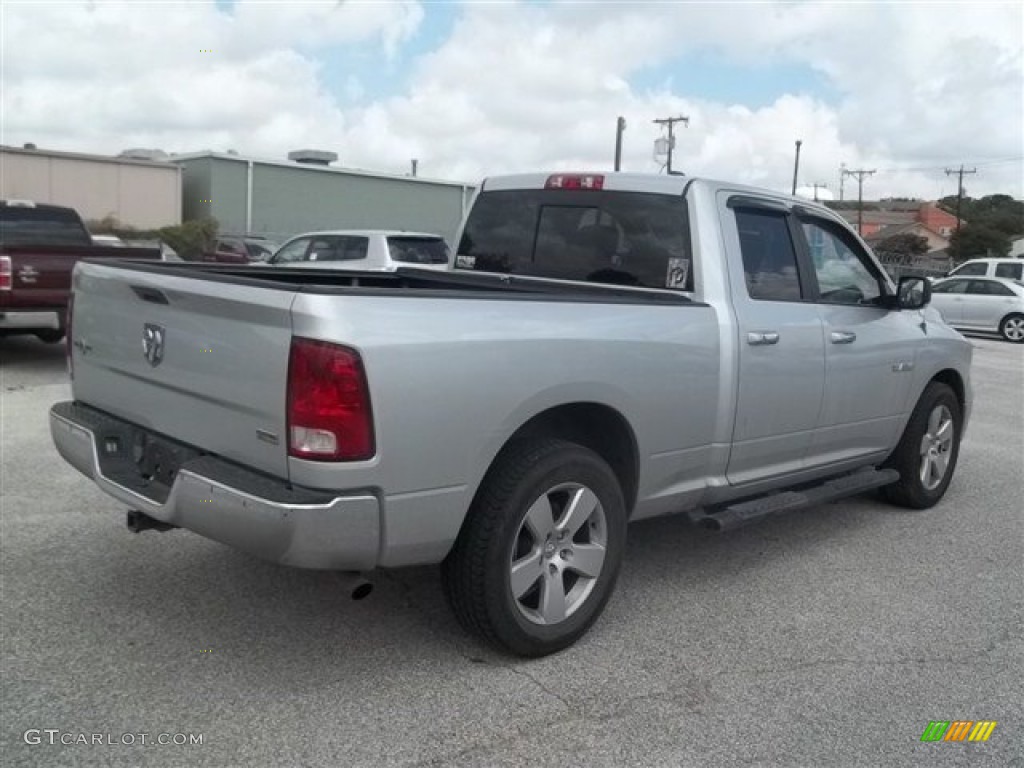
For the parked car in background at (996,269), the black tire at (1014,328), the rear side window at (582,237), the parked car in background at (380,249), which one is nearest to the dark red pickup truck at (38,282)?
the parked car in background at (380,249)

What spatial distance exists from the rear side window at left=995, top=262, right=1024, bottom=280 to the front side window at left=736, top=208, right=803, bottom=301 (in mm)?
19332

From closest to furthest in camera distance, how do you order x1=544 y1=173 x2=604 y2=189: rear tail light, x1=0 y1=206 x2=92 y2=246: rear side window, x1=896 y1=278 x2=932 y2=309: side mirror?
x1=544 y1=173 x2=604 y2=189: rear tail light
x1=896 y1=278 x2=932 y2=309: side mirror
x1=0 y1=206 x2=92 y2=246: rear side window

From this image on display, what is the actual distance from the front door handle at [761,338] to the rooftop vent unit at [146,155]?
1718 inches

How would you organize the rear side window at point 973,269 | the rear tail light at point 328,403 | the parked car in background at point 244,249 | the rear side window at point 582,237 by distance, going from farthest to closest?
the parked car in background at point 244,249, the rear side window at point 973,269, the rear side window at point 582,237, the rear tail light at point 328,403

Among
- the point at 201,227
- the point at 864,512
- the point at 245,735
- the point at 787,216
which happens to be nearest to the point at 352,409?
the point at 245,735

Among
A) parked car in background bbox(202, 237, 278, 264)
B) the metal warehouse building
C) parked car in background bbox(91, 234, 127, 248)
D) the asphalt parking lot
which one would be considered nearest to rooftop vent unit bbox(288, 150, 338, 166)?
the metal warehouse building

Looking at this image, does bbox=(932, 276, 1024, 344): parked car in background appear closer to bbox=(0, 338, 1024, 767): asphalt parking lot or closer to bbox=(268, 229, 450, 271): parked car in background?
bbox=(268, 229, 450, 271): parked car in background

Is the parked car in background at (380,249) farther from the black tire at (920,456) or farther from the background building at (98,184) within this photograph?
the background building at (98,184)

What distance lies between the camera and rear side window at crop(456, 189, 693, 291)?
446 cm

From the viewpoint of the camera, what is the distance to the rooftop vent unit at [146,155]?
146ft

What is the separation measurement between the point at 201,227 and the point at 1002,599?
3911 centimetres

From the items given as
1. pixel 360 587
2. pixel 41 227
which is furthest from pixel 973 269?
pixel 360 587

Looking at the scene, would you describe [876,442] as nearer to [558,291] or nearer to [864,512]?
[864,512]

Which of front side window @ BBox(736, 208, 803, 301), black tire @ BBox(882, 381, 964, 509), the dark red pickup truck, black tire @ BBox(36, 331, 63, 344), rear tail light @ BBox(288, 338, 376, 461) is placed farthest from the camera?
black tire @ BBox(36, 331, 63, 344)
